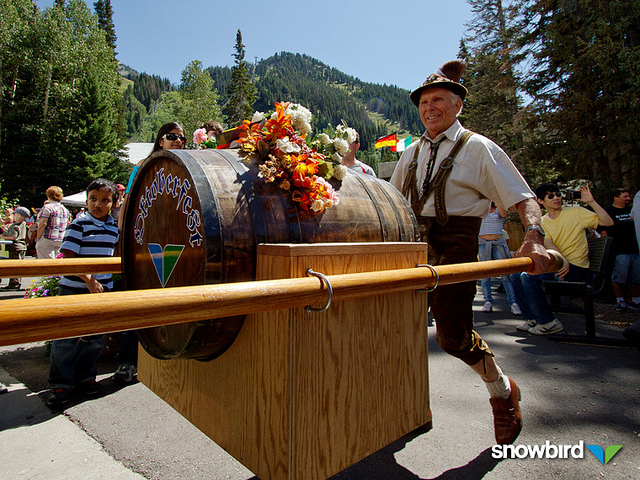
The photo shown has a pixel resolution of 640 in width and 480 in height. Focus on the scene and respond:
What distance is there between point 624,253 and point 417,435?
18.3ft

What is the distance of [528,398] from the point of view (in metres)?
3.19

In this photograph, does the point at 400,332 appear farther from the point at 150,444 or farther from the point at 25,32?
the point at 25,32

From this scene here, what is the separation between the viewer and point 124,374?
11.7 feet

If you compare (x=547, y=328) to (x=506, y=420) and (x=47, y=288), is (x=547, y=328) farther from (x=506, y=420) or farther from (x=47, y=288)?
(x=47, y=288)

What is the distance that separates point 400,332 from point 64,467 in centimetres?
212

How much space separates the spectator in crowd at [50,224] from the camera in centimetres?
664

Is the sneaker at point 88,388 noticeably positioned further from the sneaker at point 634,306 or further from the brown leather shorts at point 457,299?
the sneaker at point 634,306

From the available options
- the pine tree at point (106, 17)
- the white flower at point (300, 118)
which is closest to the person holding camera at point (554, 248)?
the white flower at point (300, 118)

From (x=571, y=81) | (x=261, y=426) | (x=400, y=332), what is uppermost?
(x=571, y=81)

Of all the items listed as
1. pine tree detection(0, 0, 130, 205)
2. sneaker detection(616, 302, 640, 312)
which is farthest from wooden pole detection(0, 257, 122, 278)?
pine tree detection(0, 0, 130, 205)

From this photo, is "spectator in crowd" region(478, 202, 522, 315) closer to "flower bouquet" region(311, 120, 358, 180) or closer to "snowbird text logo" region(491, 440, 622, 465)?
"snowbird text logo" region(491, 440, 622, 465)

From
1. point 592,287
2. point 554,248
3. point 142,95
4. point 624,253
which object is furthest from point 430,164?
point 142,95

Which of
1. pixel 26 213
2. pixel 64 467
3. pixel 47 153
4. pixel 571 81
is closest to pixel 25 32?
pixel 47 153

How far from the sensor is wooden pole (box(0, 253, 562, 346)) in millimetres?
766
